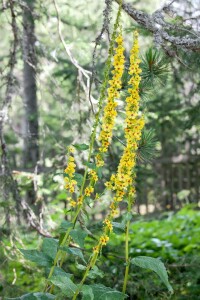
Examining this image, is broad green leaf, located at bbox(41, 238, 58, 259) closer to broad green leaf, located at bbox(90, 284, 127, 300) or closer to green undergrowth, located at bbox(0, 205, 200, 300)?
green undergrowth, located at bbox(0, 205, 200, 300)

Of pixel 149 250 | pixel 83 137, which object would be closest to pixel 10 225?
pixel 83 137

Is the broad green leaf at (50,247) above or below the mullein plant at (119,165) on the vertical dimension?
below

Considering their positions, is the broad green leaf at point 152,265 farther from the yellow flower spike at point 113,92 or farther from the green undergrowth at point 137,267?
the yellow flower spike at point 113,92

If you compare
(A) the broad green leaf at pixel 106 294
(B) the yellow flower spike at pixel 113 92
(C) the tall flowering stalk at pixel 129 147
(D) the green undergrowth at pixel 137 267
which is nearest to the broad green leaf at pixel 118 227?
(D) the green undergrowth at pixel 137 267

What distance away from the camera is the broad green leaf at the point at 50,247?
263cm

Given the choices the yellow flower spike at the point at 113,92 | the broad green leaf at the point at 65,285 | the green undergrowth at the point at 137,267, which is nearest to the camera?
the yellow flower spike at the point at 113,92

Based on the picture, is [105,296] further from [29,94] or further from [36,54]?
[29,94]

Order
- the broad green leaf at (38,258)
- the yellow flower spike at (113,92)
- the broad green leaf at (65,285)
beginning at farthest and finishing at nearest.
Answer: the broad green leaf at (38,258) < the broad green leaf at (65,285) < the yellow flower spike at (113,92)

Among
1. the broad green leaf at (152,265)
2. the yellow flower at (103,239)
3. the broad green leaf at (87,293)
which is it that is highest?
the yellow flower at (103,239)

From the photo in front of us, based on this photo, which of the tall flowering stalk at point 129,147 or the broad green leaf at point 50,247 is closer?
the tall flowering stalk at point 129,147

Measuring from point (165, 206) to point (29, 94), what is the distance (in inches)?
151

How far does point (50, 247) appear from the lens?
2660 mm

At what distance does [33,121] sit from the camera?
9617 mm

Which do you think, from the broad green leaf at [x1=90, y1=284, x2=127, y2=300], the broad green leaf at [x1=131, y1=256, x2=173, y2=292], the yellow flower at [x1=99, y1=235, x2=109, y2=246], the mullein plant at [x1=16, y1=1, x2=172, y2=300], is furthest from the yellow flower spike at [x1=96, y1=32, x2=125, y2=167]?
the broad green leaf at [x1=90, y1=284, x2=127, y2=300]
